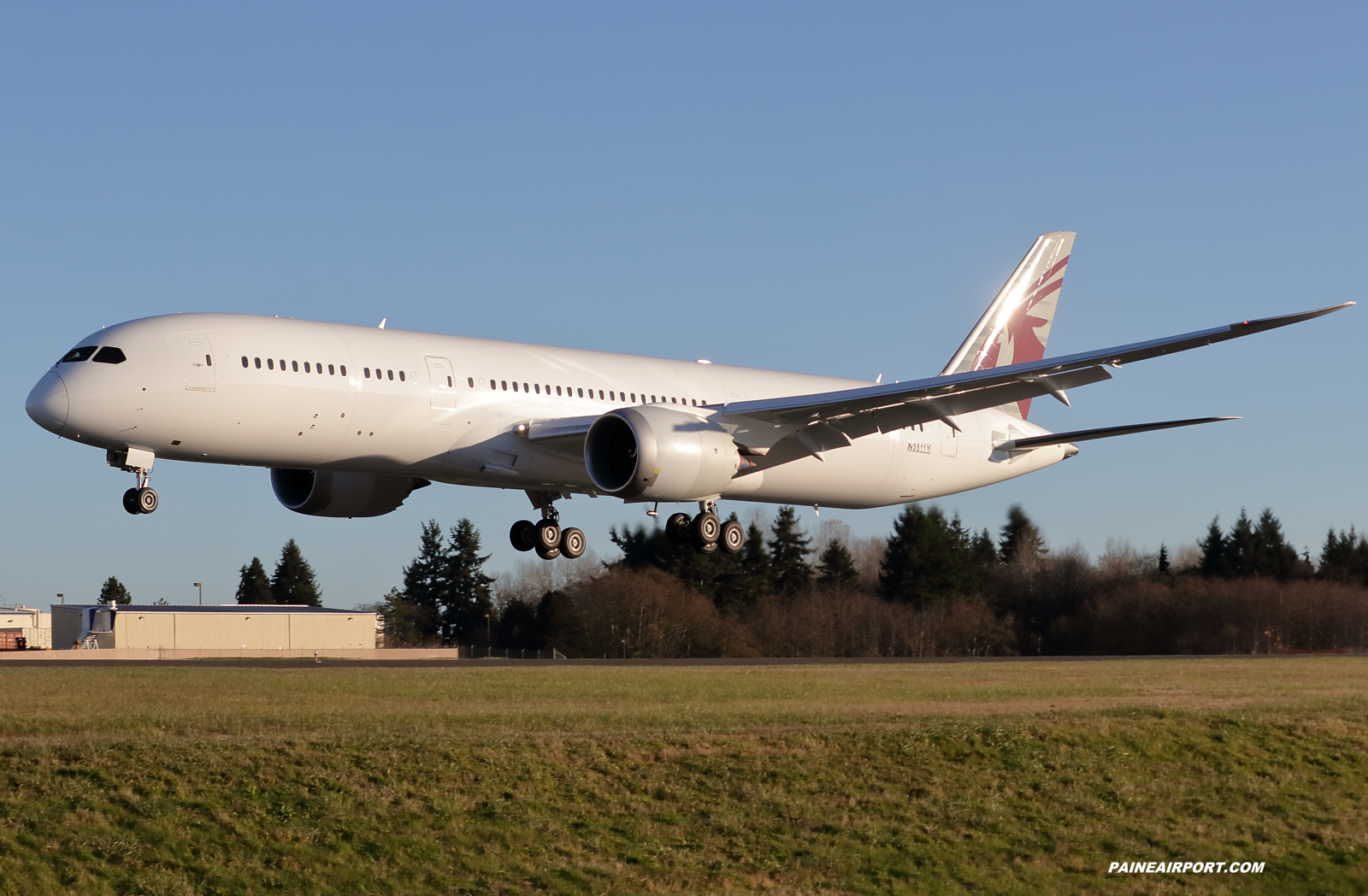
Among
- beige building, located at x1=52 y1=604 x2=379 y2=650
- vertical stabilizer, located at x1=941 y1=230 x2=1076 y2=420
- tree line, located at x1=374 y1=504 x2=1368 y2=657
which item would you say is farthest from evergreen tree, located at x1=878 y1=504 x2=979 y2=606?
vertical stabilizer, located at x1=941 y1=230 x2=1076 y2=420

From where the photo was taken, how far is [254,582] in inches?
6068

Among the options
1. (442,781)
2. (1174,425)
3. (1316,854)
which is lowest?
(1316,854)

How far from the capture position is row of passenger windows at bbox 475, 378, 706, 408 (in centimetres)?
3566

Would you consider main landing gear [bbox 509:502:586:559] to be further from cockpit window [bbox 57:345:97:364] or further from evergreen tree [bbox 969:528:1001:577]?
evergreen tree [bbox 969:528:1001:577]

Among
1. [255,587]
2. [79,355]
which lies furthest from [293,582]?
[79,355]

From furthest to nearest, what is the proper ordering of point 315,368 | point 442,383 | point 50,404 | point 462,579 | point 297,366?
point 462,579 < point 442,383 < point 315,368 < point 297,366 < point 50,404

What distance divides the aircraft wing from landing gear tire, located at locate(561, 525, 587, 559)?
5.06 m

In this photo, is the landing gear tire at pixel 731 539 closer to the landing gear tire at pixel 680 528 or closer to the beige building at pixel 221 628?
the landing gear tire at pixel 680 528

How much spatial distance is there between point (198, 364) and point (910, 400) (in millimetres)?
15591

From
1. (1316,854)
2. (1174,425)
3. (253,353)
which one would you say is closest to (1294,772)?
(1316,854)

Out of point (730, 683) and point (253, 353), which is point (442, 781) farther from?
point (730, 683)

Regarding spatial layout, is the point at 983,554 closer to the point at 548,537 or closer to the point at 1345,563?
the point at 1345,563

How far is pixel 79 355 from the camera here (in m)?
31.2

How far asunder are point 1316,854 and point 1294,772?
4.19m
